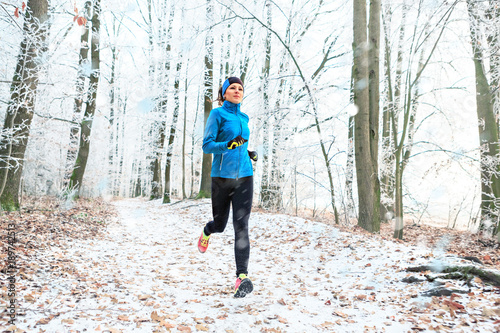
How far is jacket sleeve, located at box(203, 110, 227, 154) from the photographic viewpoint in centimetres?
330

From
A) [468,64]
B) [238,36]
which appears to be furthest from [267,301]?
[238,36]

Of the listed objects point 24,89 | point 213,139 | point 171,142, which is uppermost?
point 171,142

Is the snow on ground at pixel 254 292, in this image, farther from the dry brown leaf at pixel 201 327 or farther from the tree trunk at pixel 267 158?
the tree trunk at pixel 267 158

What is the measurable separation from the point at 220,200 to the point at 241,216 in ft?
1.01

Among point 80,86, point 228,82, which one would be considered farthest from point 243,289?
point 80,86

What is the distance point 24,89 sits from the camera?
19.8 ft

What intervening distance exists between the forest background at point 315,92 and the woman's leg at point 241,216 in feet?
11.6

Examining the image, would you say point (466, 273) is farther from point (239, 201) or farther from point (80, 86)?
point (80, 86)

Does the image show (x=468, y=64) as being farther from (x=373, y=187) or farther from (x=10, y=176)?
(x=10, y=176)

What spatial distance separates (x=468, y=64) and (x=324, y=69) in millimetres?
4372

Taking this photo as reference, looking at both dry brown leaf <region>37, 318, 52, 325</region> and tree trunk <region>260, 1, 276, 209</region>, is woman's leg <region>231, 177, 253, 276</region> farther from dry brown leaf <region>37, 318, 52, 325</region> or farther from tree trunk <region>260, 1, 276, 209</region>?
tree trunk <region>260, 1, 276, 209</region>

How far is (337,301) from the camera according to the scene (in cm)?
341

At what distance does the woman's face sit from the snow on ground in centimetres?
224

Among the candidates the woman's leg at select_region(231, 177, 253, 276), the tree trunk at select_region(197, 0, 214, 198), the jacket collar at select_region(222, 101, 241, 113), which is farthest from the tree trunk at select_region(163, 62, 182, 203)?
the woman's leg at select_region(231, 177, 253, 276)
